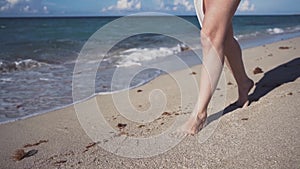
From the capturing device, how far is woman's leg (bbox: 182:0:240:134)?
2.04 m

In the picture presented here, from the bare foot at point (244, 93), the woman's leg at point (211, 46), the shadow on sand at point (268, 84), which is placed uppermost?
the woman's leg at point (211, 46)

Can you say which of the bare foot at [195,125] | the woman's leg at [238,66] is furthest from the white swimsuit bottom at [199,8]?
the bare foot at [195,125]

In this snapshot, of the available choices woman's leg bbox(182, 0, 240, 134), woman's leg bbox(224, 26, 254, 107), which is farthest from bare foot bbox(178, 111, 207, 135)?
woman's leg bbox(224, 26, 254, 107)

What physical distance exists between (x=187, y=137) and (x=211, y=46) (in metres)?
0.59

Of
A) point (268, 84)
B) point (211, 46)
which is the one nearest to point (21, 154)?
point (211, 46)

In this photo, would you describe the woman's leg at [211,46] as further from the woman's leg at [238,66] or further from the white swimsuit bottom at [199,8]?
the woman's leg at [238,66]

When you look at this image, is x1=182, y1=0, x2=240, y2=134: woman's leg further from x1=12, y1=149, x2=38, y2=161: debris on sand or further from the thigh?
x1=12, y1=149, x2=38, y2=161: debris on sand

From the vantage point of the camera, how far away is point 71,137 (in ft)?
8.42

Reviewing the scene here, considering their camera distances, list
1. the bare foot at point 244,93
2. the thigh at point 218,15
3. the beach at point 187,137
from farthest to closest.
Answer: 1. the bare foot at point 244,93
2. the thigh at point 218,15
3. the beach at point 187,137

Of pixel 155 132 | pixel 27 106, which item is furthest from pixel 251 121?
pixel 27 106

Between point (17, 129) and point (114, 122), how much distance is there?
90 centimetres

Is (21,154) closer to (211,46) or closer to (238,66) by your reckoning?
(211,46)

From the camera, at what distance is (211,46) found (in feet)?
6.80

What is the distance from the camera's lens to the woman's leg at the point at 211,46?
80.3 inches
